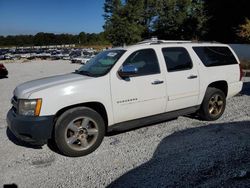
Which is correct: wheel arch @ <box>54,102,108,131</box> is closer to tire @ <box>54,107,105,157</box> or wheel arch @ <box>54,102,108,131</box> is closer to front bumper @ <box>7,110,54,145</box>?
tire @ <box>54,107,105,157</box>

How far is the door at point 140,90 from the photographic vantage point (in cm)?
452

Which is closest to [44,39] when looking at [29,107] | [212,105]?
[212,105]

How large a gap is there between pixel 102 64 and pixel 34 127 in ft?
5.68

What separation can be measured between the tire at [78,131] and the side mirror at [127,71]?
0.80 m

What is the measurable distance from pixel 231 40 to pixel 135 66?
1123 inches

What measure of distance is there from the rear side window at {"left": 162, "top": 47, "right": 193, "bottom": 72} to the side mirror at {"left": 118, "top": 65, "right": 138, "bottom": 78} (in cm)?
89

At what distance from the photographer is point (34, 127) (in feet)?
13.0

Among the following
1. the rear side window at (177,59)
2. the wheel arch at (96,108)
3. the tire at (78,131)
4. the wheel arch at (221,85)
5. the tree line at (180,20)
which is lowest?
the tire at (78,131)

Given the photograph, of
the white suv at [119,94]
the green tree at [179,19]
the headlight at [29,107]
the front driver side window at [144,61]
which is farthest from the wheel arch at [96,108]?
the green tree at [179,19]

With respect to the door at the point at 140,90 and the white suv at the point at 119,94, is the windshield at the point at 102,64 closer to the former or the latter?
the white suv at the point at 119,94

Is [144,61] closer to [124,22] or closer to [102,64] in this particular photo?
[102,64]

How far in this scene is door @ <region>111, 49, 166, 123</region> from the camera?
452 centimetres

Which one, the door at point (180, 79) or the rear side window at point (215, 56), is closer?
the door at point (180, 79)

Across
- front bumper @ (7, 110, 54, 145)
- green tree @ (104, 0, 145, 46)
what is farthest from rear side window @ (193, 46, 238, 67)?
green tree @ (104, 0, 145, 46)
